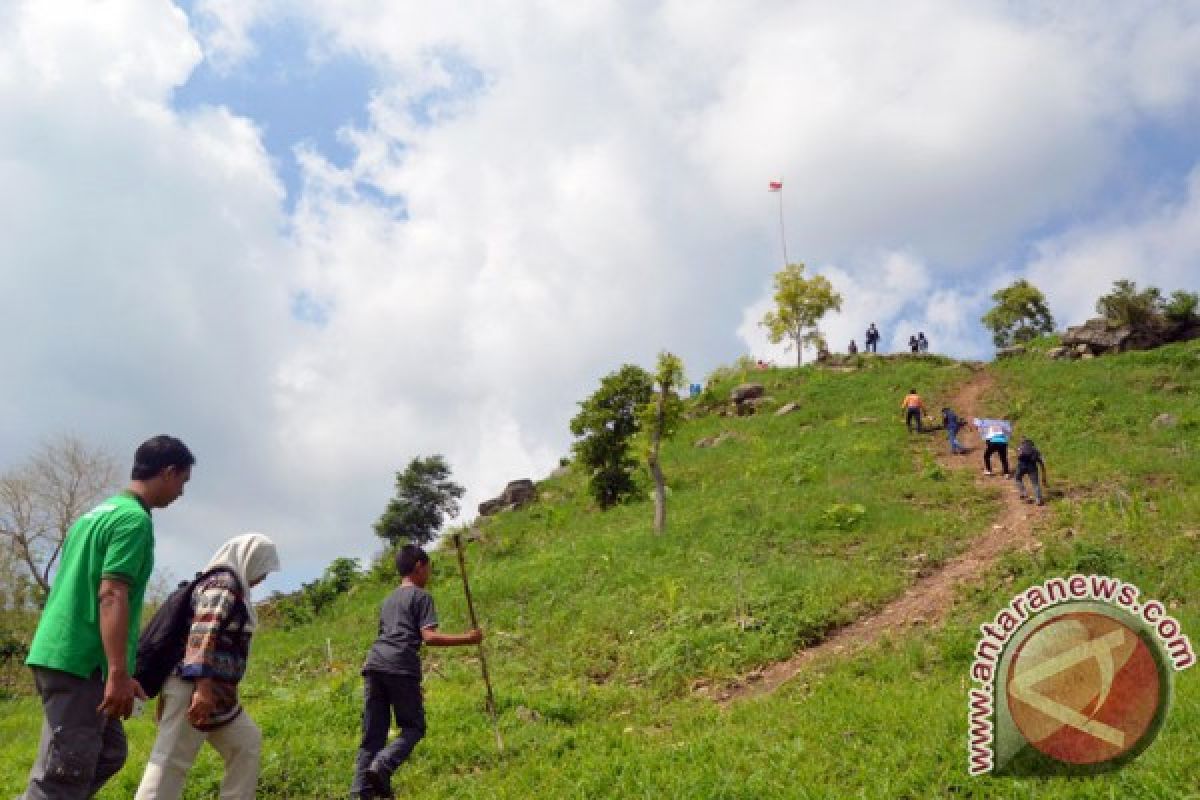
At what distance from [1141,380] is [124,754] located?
3540 centimetres

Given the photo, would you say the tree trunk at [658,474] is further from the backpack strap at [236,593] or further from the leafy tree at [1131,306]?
the leafy tree at [1131,306]

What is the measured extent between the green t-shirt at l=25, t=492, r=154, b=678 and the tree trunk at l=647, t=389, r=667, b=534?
15.9 m

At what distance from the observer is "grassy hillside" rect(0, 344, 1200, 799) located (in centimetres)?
657

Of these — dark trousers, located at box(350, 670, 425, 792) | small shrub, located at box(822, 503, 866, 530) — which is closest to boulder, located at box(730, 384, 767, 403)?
small shrub, located at box(822, 503, 866, 530)

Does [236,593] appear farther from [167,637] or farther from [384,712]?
[384,712]

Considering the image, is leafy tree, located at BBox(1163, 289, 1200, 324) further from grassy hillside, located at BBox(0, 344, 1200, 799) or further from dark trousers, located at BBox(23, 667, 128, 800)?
dark trousers, located at BBox(23, 667, 128, 800)

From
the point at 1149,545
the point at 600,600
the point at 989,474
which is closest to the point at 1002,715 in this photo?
the point at 1149,545

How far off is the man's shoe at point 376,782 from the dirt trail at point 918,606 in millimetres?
4378

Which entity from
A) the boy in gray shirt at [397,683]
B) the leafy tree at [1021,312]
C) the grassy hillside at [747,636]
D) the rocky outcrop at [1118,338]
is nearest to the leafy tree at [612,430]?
the grassy hillside at [747,636]

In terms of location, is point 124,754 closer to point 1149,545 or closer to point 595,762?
point 595,762

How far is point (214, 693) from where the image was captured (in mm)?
4820

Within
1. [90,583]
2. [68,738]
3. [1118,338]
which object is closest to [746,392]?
[1118,338]

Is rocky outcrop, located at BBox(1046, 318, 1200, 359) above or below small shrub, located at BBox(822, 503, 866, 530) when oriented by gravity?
above

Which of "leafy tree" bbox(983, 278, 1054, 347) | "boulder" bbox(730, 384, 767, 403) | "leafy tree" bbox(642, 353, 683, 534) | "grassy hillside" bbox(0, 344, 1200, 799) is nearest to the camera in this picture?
"grassy hillside" bbox(0, 344, 1200, 799)
